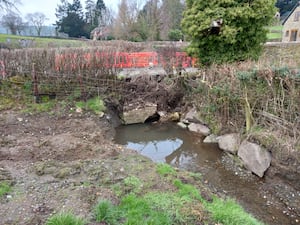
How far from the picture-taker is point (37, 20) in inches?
1839

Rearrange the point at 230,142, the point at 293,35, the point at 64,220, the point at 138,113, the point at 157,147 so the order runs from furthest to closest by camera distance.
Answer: the point at 293,35 < the point at 138,113 < the point at 157,147 < the point at 230,142 < the point at 64,220

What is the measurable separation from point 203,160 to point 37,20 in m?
49.6

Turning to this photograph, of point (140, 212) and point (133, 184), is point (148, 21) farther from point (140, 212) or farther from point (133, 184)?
point (140, 212)

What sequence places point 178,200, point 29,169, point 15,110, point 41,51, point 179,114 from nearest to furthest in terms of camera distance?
1. point 178,200
2. point 29,169
3. point 15,110
4. point 41,51
5. point 179,114

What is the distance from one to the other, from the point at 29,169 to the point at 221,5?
9.28 meters

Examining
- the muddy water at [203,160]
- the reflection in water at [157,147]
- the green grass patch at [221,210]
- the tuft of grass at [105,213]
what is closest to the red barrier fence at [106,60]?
the muddy water at [203,160]

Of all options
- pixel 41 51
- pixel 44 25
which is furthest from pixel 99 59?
pixel 44 25

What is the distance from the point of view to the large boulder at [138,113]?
1023cm

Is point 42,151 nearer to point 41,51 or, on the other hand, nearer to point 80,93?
point 80,93

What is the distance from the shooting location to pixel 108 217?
3625mm

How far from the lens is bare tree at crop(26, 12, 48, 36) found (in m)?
46.3

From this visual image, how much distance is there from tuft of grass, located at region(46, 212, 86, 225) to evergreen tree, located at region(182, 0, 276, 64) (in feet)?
29.2

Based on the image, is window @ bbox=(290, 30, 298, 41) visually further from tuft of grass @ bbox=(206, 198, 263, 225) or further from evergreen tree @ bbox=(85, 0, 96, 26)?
evergreen tree @ bbox=(85, 0, 96, 26)

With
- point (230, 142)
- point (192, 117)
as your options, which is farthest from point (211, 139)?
point (192, 117)
